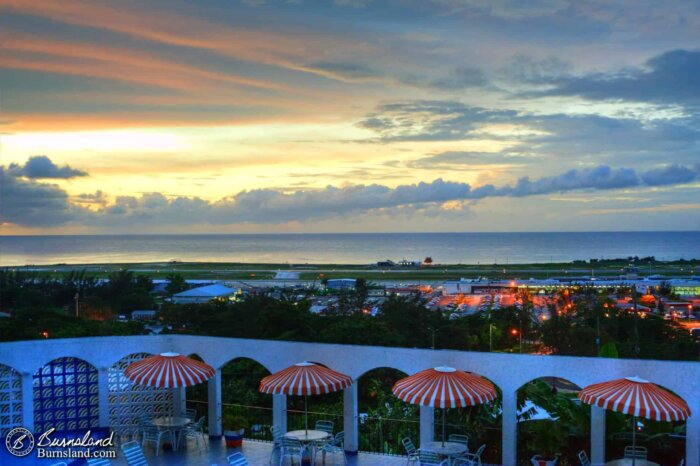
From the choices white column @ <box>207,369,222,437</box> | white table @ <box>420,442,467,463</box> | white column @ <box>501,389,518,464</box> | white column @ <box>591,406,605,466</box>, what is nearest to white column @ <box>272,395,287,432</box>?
white column @ <box>207,369,222,437</box>

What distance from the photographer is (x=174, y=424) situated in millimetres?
12648

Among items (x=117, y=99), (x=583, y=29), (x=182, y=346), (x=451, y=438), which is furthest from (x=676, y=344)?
(x=117, y=99)

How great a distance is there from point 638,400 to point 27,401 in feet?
35.4

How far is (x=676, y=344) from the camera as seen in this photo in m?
26.9

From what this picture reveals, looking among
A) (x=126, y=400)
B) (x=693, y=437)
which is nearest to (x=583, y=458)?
(x=693, y=437)

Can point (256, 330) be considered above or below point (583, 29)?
below

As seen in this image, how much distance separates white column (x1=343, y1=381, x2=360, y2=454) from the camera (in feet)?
40.6

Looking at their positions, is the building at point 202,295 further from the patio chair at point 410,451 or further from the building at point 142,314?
the patio chair at point 410,451

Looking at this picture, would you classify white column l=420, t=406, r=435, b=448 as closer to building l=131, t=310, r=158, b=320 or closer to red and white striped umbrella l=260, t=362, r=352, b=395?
red and white striped umbrella l=260, t=362, r=352, b=395

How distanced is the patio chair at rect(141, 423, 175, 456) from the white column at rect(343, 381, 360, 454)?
3.34 meters

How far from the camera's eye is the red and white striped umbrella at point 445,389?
10055mm

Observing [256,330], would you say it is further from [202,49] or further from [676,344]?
[676,344]

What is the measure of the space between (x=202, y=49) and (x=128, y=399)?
11.9 m

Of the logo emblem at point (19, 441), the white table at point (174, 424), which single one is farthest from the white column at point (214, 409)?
the logo emblem at point (19, 441)
